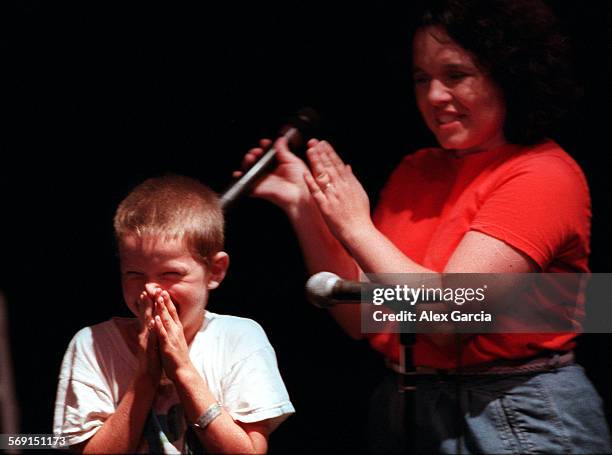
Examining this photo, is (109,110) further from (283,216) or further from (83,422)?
(83,422)

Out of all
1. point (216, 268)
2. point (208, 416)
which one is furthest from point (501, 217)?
point (208, 416)

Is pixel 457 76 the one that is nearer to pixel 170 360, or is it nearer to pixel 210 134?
pixel 210 134

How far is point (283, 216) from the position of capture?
2.48 m

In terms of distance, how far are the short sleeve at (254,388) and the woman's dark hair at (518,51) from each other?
73 centimetres

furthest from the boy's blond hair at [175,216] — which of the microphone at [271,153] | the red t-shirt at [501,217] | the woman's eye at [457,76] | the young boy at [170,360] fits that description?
the woman's eye at [457,76]

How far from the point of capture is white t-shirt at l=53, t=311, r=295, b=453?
1.74 meters

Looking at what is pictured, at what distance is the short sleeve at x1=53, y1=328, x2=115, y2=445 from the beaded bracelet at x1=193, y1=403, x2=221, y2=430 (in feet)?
0.67

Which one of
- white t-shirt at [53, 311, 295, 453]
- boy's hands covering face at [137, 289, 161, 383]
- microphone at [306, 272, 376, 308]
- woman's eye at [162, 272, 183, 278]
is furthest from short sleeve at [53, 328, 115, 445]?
microphone at [306, 272, 376, 308]

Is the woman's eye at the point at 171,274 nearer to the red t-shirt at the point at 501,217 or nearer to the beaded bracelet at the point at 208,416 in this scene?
the beaded bracelet at the point at 208,416

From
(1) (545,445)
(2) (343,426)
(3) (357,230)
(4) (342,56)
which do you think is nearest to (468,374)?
(1) (545,445)

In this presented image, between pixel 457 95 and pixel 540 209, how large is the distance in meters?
0.32

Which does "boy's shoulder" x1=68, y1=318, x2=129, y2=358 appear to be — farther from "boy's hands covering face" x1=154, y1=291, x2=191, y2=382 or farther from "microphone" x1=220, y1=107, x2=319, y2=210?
"microphone" x1=220, y1=107, x2=319, y2=210

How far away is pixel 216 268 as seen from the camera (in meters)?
1.85

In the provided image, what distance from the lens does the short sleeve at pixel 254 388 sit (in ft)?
5.65
